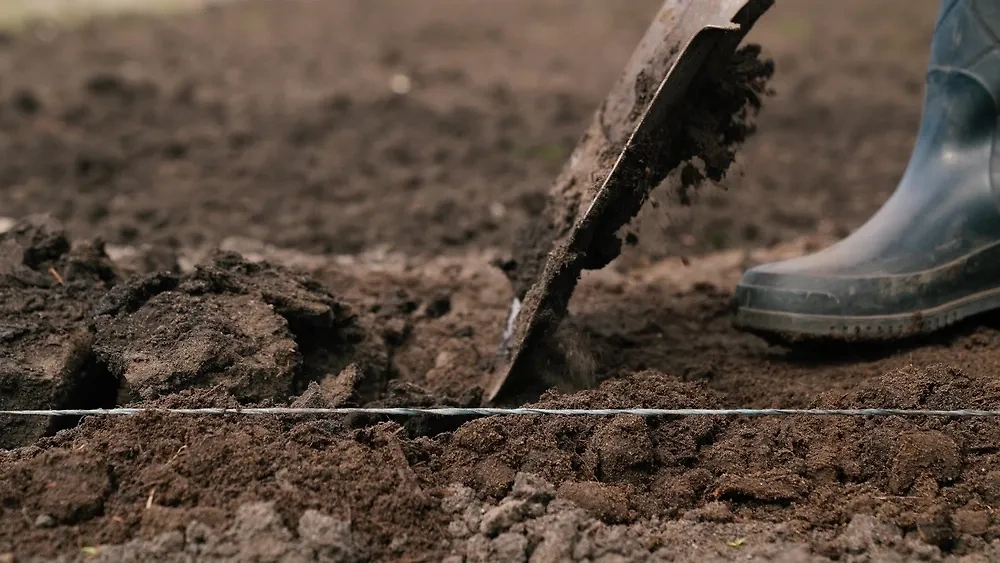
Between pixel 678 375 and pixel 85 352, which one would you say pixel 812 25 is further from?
pixel 85 352

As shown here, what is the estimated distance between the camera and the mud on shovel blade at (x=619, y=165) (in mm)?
2238

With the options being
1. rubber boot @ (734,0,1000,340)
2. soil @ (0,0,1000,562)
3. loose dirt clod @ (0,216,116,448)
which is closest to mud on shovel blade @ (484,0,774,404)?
soil @ (0,0,1000,562)

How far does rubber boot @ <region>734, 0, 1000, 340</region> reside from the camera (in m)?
2.54

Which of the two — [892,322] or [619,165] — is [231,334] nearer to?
[619,165]

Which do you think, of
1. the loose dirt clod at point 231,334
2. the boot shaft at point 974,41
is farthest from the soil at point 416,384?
the boot shaft at point 974,41

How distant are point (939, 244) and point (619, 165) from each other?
95 cm

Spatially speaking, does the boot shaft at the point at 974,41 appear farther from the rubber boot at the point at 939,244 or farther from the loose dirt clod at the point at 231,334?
the loose dirt clod at the point at 231,334

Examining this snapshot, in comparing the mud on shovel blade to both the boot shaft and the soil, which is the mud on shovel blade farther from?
the boot shaft

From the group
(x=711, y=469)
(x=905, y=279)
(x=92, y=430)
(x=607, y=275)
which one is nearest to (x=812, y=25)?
(x=607, y=275)

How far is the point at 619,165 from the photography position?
2.28m

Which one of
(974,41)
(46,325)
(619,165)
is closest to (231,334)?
(46,325)

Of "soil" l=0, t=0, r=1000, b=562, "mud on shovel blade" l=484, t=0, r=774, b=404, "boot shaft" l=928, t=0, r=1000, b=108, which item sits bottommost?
"soil" l=0, t=0, r=1000, b=562

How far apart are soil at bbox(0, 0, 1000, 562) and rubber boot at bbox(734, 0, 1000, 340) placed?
117 millimetres

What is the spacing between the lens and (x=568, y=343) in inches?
99.9
